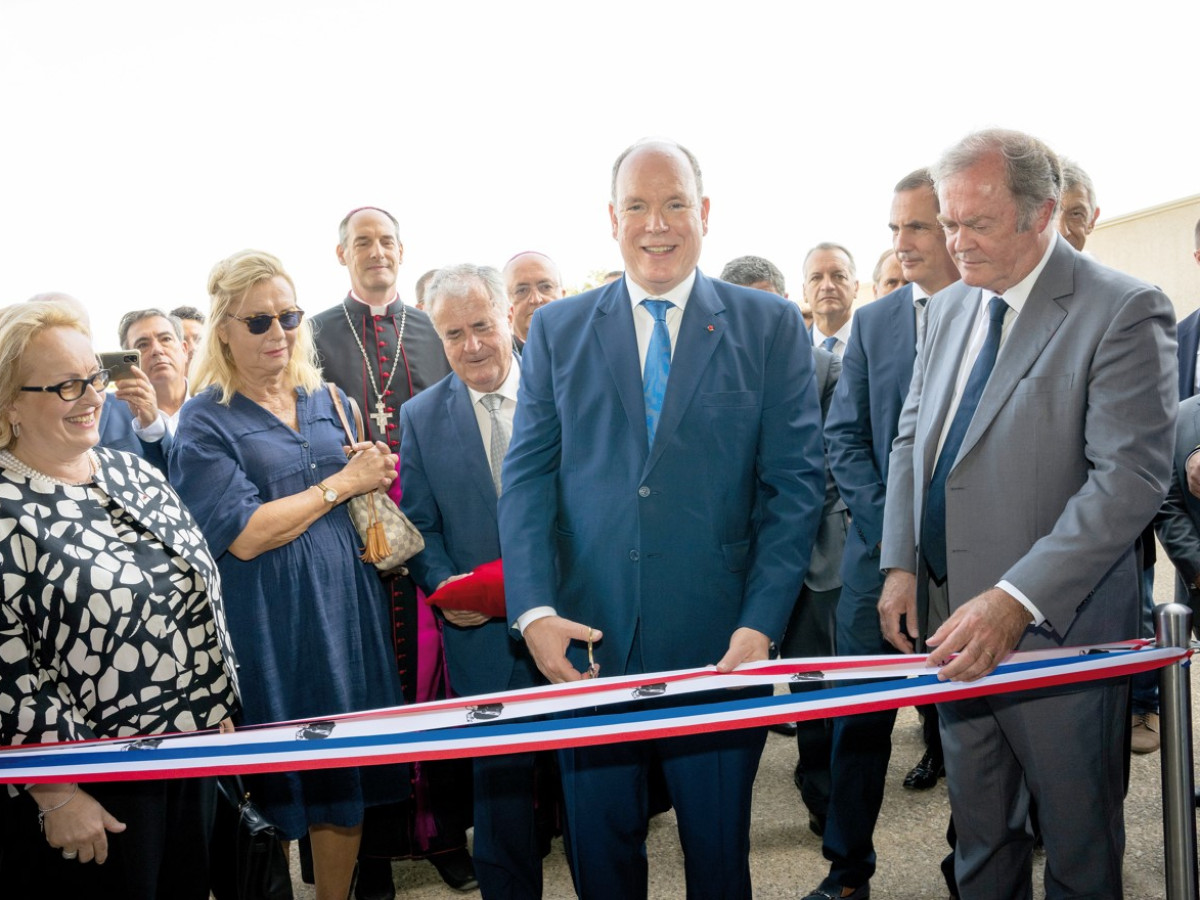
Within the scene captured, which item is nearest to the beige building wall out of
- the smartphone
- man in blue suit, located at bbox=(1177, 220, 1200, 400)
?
man in blue suit, located at bbox=(1177, 220, 1200, 400)

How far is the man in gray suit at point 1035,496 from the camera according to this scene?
6.93 feet

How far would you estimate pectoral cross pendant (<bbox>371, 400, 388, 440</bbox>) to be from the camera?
12.4ft

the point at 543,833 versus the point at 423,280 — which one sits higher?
the point at 423,280

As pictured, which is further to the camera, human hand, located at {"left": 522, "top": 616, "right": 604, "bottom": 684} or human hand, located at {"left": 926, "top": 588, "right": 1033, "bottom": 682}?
human hand, located at {"left": 522, "top": 616, "right": 604, "bottom": 684}

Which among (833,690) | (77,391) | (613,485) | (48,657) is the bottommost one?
(833,690)

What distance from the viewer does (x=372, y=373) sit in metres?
4.04

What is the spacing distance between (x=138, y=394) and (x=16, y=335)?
1683mm

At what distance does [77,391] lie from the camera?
7.24 feet

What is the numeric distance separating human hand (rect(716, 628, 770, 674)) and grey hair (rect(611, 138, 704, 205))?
3.87 ft

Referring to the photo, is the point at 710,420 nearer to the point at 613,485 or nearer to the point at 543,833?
the point at 613,485

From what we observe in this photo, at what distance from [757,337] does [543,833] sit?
7.39 ft

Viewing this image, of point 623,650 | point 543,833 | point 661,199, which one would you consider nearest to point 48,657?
point 623,650

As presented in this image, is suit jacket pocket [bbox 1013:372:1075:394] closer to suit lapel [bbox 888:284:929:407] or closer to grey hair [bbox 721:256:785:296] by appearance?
suit lapel [bbox 888:284:929:407]

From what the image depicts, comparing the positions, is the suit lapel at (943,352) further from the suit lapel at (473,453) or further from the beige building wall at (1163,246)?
the beige building wall at (1163,246)
